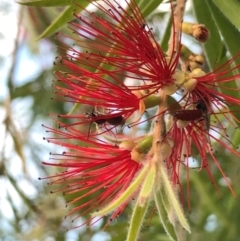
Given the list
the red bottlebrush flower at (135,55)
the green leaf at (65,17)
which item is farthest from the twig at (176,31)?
the green leaf at (65,17)

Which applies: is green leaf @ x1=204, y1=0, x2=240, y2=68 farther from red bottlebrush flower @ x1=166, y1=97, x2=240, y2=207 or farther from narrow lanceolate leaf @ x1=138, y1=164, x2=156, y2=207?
narrow lanceolate leaf @ x1=138, y1=164, x2=156, y2=207

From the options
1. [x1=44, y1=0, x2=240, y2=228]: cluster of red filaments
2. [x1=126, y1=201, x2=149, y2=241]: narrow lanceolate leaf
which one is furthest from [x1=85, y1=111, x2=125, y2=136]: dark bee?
[x1=126, y1=201, x2=149, y2=241]: narrow lanceolate leaf

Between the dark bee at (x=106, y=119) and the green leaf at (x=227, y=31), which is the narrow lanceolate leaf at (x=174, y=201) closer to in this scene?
the dark bee at (x=106, y=119)

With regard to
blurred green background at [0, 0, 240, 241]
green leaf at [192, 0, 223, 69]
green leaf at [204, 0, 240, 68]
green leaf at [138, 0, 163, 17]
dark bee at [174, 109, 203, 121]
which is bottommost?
blurred green background at [0, 0, 240, 241]

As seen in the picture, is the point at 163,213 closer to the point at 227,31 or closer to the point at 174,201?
the point at 174,201

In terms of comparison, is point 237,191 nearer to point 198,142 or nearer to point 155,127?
point 198,142

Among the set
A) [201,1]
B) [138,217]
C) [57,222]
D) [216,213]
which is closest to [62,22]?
[201,1]
